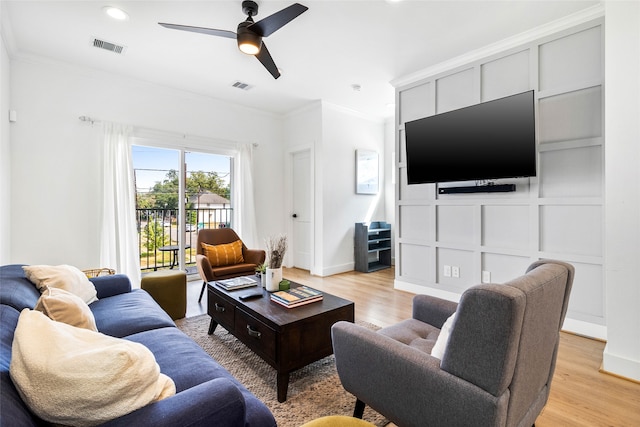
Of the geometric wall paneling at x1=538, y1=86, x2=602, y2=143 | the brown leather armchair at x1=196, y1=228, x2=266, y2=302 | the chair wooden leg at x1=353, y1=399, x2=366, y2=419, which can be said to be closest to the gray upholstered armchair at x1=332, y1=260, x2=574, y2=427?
the chair wooden leg at x1=353, y1=399, x2=366, y2=419

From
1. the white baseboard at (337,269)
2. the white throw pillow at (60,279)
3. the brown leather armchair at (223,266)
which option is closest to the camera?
the white throw pillow at (60,279)

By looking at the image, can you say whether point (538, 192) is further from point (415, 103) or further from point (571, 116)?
point (415, 103)

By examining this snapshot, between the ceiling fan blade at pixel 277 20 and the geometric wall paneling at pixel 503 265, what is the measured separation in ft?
9.60

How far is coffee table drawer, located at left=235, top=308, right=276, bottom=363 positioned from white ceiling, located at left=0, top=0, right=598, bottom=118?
2.48 meters

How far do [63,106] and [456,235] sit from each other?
4.83m

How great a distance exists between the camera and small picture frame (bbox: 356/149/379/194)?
5297mm

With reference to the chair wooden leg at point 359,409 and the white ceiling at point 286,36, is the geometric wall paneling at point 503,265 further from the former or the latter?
the chair wooden leg at point 359,409

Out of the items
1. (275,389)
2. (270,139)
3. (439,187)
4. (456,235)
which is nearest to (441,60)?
(439,187)

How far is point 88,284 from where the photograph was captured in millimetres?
2172

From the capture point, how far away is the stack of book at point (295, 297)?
2055 millimetres

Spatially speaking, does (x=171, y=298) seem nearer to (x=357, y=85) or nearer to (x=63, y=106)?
(x=63, y=106)

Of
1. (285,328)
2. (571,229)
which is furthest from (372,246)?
(285,328)

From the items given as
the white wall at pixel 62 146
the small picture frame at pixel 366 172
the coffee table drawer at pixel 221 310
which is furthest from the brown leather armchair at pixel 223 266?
the small picture frame at pixel 366 172

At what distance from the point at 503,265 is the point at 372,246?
235cm
